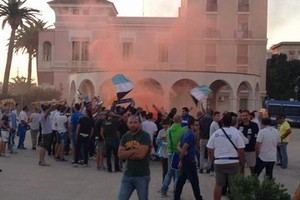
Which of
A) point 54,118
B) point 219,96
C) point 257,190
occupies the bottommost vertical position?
point 257,190

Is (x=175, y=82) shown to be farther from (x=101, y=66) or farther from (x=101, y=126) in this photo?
(x=101, y=126)

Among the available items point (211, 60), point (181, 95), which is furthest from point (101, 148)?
point (211, 60)

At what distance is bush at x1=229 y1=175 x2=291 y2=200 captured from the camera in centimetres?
681

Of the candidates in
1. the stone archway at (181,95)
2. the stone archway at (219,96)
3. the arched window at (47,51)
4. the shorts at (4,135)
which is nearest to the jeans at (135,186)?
the shorts at (4,135)

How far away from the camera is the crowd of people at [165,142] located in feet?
25.6

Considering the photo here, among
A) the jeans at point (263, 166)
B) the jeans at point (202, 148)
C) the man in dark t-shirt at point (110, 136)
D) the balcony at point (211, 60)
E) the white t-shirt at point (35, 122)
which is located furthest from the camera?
the balcony at point (211, 60)

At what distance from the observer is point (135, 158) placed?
7711mm

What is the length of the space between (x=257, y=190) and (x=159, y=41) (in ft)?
145

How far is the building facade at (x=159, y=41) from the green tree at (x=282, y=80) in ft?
77.5

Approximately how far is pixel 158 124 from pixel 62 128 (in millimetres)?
3035

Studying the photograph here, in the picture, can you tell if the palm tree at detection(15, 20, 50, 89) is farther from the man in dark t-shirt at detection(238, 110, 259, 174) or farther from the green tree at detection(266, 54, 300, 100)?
the man in dark t-shirt at detection(238, 110, 259, 174)

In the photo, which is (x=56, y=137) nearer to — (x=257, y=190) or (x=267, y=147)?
(x=267, y=147)

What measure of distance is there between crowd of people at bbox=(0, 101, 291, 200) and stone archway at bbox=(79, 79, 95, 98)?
1458cm

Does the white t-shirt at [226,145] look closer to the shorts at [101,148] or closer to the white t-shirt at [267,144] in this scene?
the white t-shirt at [267,144]
